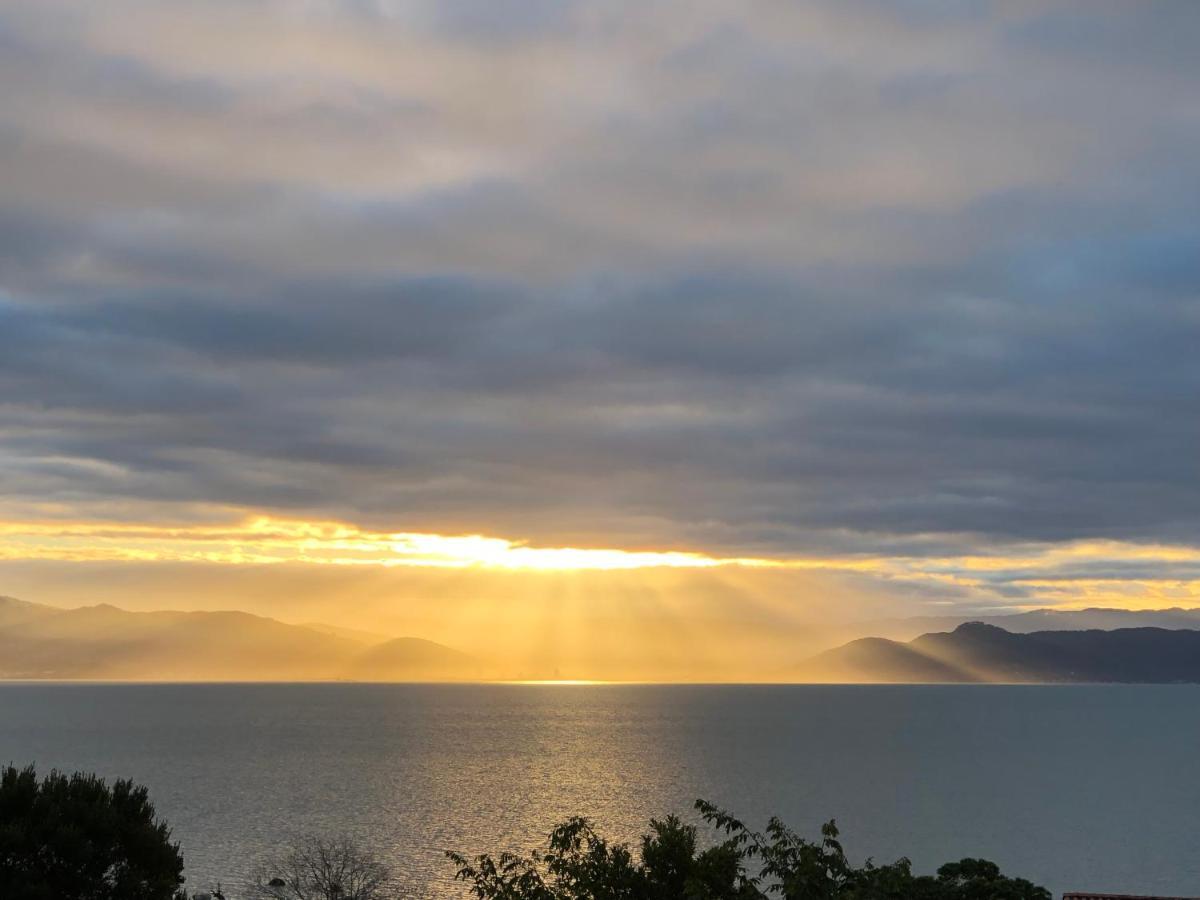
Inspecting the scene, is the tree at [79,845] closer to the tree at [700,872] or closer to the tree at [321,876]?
the tree at [700,872]

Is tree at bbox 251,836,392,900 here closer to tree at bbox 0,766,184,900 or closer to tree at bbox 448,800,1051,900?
tree at bbox 0,766,184,900

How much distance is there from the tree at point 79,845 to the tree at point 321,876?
67.2 ft

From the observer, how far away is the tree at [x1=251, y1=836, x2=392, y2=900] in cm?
7331

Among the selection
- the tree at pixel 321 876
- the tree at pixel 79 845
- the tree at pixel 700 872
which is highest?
the tree at pixel 700 872

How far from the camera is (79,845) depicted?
46.2 meters

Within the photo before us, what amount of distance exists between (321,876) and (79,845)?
39.0 m

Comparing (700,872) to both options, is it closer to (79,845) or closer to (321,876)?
(79,845)

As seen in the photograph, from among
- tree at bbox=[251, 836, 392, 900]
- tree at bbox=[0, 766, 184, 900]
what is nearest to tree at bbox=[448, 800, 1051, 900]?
tree at bbox=[0, 766, 184, 900]

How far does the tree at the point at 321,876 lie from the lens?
7331cm

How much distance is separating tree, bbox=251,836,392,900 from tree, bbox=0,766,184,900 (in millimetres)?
20479

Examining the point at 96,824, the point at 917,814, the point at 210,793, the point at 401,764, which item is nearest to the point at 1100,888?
the point at 917,814

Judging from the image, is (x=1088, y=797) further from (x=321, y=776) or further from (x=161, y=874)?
(x=161, y=874)

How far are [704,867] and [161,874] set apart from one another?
23.6 metres

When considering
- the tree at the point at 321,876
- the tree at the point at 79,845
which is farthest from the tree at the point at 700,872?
the tree at the point at 321,876
